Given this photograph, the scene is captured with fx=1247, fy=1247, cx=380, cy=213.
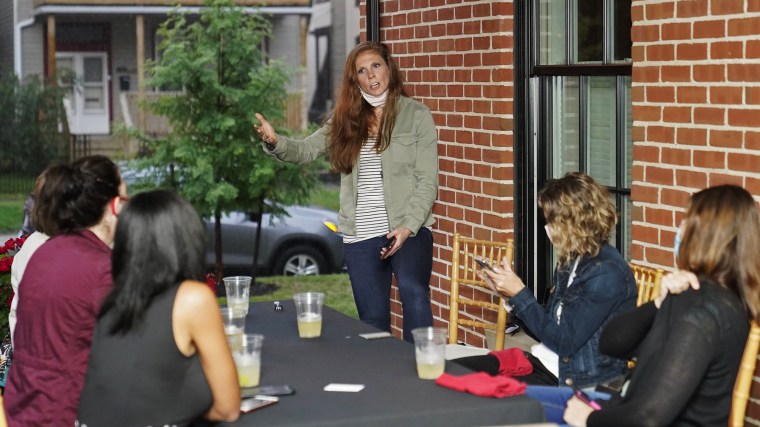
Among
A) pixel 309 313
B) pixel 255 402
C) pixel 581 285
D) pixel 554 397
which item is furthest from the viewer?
pixel 309 313

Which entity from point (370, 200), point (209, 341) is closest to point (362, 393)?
point (209, 341)

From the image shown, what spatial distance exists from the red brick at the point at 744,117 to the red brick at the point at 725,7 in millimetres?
331

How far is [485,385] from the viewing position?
318cm

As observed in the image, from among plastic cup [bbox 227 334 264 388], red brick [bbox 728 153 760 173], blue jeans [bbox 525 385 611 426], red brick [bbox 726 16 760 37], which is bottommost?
blue jeans [bbox 525 385 611 426]

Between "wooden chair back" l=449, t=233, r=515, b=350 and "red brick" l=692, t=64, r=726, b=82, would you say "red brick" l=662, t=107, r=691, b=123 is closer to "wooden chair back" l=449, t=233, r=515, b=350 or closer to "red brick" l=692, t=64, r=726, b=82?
"red brick" l=692, t=64, r=726, b=82

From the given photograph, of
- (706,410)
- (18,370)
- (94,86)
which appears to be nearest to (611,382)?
(706,410)

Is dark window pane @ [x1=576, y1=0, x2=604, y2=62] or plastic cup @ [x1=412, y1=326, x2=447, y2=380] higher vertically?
dark window pane @ [x1=576, y1=0, x2=604, y2=62]

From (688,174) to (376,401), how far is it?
5.99 feet

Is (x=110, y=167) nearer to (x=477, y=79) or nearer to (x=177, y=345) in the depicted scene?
(x=177, y=345)

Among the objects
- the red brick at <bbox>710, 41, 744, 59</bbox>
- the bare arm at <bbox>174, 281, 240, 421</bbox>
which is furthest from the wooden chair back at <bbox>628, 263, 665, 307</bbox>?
the bare arm at <bbox>174, 281, 240, 421</bbox>

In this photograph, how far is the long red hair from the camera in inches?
212

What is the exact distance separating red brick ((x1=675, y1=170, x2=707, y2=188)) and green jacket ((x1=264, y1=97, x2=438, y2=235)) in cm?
121

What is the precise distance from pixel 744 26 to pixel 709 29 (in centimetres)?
18

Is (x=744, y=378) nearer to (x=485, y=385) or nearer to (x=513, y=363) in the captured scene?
(x=485, y=385)
